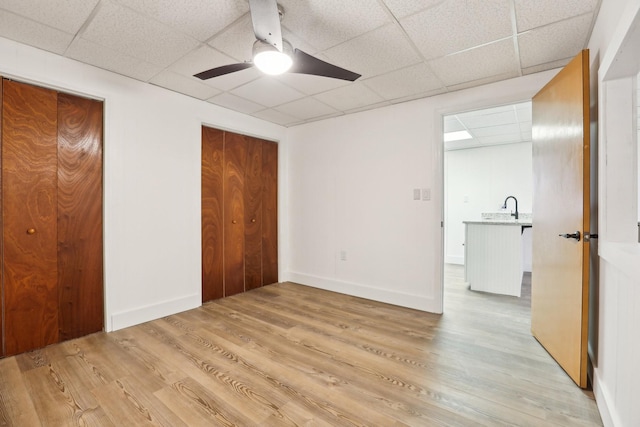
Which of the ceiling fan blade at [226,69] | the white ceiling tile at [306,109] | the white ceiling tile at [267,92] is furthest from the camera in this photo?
the white ceiling tile at [306,109]

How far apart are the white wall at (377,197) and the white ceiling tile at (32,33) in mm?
2711

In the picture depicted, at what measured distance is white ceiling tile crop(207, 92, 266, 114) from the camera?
127 inches

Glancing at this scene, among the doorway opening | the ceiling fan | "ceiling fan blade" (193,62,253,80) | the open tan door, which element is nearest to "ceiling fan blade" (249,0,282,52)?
the ceiling fan

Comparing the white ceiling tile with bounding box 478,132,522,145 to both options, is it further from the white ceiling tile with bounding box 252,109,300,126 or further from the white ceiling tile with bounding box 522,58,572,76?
the white ceiling tile with bounding box 252,109,300,126

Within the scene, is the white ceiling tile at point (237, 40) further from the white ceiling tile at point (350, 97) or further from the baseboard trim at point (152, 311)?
the baseboard trim at point (152, 311)

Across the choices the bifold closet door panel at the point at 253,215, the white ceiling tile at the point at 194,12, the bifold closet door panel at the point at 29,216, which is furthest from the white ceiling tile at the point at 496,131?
the bifold closet door panel at the point at 29,216

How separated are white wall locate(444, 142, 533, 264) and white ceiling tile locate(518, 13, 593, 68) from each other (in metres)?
3.40

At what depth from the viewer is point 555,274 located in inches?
83.7

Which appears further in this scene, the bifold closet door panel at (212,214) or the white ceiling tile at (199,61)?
the bifold closet door panel at (212,214)

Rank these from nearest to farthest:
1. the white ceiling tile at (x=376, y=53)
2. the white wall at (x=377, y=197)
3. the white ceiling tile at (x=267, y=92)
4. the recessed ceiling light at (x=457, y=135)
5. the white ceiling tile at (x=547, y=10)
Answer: the white ceiling tile at (x=547, y=10)
the white ceiling tile at (x=376, y=53)
the white ceiling tile at (x=267, y=92)
the white wall at (x=377, y=197)
the recessed ceiling light at (x=457, y=135)

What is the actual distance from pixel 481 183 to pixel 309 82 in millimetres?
4379

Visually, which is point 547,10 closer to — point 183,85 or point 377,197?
point 377,197

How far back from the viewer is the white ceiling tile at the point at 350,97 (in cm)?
300

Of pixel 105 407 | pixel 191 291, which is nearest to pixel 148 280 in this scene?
pixel 191 291
